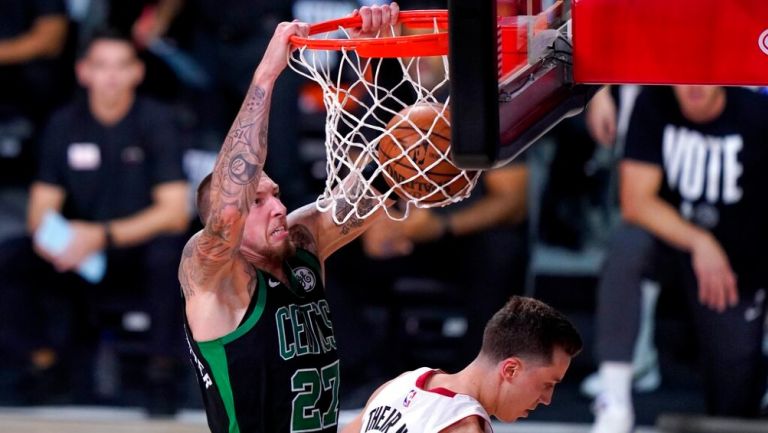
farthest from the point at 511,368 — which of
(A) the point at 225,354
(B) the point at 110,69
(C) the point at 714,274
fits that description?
(B) the point at 110,69

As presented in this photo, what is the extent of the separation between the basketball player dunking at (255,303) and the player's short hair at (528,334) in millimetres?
656

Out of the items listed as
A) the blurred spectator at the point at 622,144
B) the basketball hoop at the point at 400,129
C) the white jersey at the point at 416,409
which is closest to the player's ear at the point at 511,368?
the white jersey at the point at 416,409

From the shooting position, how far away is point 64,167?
6875 mm

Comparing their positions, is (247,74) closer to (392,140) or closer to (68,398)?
(68,398)

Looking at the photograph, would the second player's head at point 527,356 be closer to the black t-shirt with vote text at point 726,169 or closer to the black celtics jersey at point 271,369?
the black celtics jersey at point 271,369

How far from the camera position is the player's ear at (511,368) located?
3.44 meters

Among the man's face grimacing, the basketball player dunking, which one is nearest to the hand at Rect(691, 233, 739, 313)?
the basketball player dunking

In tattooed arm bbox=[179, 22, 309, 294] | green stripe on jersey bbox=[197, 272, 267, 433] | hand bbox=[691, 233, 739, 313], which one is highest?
tattooed arm bbox=[179, 22, 309, 294]

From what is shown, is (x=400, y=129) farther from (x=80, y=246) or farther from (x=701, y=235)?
(x=80, y=246)

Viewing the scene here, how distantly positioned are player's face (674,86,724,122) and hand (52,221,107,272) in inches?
111

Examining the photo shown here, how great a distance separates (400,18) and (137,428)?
3228mm

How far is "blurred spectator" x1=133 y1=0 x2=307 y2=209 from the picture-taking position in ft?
23.2

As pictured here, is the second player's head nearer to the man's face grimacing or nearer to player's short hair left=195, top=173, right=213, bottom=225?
the man's face grimacing

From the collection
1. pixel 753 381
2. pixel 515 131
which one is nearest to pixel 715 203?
pixel 753 381
